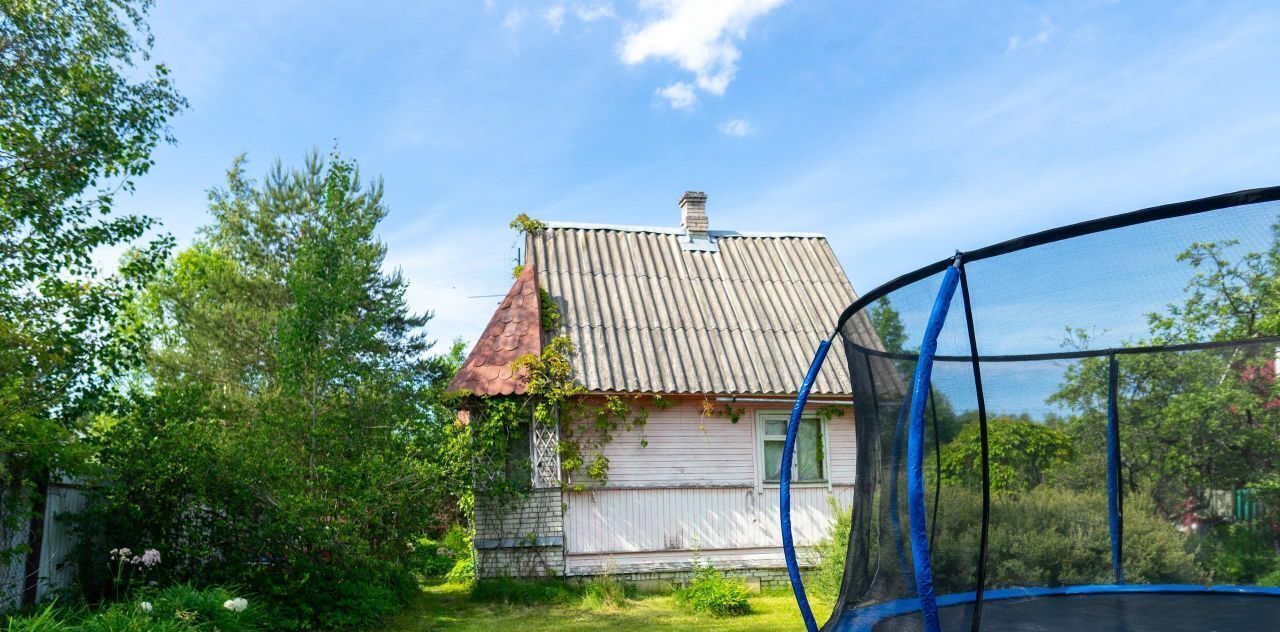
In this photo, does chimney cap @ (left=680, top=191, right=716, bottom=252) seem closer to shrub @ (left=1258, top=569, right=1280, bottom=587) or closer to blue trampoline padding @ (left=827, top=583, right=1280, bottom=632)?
blue trampoline padding @ (left=827, top=583, right=1280, bottom=632)

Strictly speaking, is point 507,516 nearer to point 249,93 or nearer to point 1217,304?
point 249,93

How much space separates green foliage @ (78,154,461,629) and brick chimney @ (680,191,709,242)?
5.26 meters

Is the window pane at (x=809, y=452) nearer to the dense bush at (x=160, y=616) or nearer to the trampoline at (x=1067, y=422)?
the trampoline at (x=1067, y=422)

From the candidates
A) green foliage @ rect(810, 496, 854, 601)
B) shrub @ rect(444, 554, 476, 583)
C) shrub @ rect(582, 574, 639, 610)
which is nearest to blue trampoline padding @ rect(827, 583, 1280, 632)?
green foliage @ rect(810, 496, 854, 601)

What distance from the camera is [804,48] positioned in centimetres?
701

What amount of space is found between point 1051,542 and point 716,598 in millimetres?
4958

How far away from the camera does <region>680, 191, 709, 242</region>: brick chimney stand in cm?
1320

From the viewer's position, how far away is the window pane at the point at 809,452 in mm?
10734

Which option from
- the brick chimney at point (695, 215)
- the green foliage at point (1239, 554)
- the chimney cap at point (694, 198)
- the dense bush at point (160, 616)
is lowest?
the dense bush at point (160, 616)

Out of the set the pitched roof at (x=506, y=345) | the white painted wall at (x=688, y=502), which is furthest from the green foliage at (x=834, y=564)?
the pitched roof at (x=506, y=345)

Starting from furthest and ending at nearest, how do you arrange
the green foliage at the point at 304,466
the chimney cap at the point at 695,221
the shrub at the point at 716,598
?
the chimney cap at the point at 695,221 < the shrub at the point at 716,598 < the green foliage at the point at 304,466

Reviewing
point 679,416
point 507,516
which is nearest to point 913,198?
point 679,416

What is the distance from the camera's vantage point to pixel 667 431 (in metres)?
10.4

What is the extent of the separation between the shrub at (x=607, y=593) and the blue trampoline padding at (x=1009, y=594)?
5.42 metres
